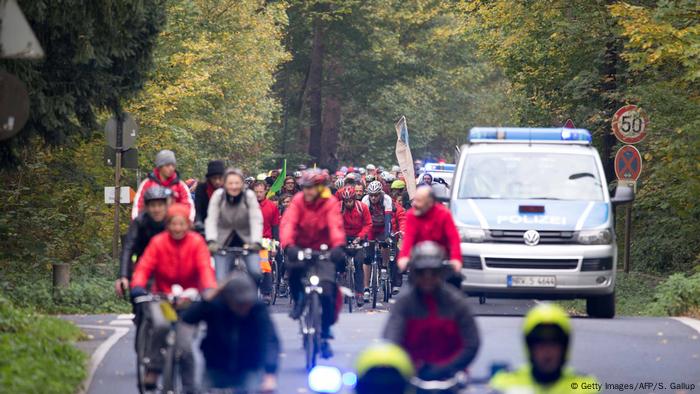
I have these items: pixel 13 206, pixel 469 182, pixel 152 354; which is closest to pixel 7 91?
pixel 152 354

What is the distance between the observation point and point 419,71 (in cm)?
6419

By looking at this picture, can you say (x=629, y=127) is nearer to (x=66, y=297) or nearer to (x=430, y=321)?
(x=66, y=297)

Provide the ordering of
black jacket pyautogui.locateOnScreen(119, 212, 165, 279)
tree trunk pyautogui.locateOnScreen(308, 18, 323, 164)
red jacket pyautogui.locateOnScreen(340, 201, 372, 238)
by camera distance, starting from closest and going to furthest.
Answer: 1. black jacket pyautogui.locateOnScreen(119, 212, 165, 279)
2. red jacket pyautogui.locateOnScreen(340, 201, 372, 238)
3. tree trunk pyautogui.locateOnScreen(308, 18, 323, 164)

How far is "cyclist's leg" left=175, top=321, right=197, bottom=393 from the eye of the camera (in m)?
10.4

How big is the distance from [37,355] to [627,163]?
16119 mm

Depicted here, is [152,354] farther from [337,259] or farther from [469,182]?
[469,182]

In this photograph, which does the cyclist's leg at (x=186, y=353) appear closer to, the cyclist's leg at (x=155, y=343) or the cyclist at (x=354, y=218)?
the cyclist's leg at (x=155, y=343)

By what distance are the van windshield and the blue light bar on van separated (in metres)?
0.27

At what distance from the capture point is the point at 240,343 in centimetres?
913

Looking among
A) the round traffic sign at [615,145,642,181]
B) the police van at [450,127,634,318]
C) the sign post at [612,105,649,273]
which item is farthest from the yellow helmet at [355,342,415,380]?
the round traffic sign at [615,145,642,181]

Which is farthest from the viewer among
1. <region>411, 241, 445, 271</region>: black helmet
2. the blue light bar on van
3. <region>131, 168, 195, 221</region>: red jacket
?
the blue light bar on van

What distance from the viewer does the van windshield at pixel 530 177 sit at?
1870 centimetres

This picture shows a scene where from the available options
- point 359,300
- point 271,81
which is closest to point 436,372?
point 359,300

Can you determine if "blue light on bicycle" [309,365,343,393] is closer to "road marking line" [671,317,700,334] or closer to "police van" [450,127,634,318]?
"police van" [450,127,634,318]
